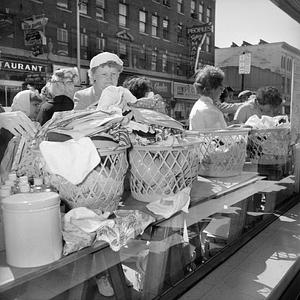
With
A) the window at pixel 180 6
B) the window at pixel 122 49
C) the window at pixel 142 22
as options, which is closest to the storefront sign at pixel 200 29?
the window at pixel 180 6

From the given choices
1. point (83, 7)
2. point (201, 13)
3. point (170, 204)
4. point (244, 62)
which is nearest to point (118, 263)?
point (170, 204)

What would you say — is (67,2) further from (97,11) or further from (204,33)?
(204,33)

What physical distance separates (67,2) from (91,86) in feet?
1.24

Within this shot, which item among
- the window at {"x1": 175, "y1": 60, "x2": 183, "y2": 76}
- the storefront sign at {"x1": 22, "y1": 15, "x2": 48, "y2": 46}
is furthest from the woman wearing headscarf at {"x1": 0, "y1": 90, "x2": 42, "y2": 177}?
the window at {"x1": 175, "y1": 60, "x2": 183, "y2": 76}

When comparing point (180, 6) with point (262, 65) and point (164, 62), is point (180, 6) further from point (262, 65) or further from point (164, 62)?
point (262, 65)

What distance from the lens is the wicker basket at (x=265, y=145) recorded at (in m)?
2.05

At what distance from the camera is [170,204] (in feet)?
3.39

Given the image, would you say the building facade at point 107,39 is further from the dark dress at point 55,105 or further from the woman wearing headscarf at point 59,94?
the dark dress at point 55,105

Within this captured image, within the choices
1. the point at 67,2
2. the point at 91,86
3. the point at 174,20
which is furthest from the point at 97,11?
the point at 174,20

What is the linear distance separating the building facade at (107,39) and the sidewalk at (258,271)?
2.87 feet

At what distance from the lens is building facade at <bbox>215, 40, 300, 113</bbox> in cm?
221

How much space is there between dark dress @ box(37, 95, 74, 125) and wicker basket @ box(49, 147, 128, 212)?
1.08 m

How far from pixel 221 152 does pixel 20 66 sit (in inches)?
34.9

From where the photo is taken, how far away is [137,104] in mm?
1158
